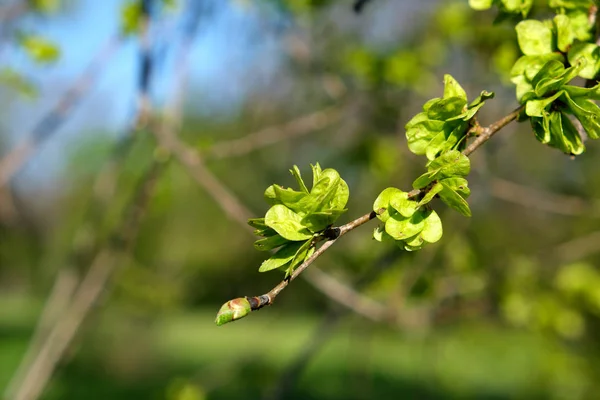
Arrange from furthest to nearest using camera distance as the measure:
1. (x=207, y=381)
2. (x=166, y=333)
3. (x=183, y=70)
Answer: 1. (x=166, y=333)
2. (x=207, y=381)
3. (x=183, y=70)

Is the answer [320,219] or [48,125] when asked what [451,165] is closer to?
[320,219]

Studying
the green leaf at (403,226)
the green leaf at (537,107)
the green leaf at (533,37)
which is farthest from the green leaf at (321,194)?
the green leaf at (533,37)

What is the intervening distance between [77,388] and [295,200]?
1445 centimetres

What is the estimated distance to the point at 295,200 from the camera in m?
1.10

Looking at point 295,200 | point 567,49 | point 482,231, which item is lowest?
point 482,231

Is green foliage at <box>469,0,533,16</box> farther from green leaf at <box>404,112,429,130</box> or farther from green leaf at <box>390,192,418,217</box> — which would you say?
green leaf at <box>390,192,418,217</box>

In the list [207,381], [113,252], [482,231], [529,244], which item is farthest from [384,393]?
[113,252]

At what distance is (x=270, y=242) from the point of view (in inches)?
44.1

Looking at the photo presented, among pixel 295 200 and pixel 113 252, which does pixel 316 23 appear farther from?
pixel 295 200

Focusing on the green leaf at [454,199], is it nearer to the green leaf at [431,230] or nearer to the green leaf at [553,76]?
the green leaf at [431,230]

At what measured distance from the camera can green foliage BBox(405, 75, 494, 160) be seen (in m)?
1.17

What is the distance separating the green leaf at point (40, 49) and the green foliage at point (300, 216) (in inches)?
108

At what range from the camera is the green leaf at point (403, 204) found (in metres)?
1.12

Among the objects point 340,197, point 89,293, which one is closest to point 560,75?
point 340,197
